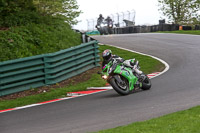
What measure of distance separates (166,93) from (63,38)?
8.73 metres

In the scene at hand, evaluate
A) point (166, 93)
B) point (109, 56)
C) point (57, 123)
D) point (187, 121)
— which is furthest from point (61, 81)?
point (187, 121)

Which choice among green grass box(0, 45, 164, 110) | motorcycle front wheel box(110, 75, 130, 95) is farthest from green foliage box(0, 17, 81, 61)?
motorcycle front wheel box(110, 75, 130, 95)

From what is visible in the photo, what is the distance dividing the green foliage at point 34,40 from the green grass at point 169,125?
8029mm

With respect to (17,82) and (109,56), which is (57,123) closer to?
(109,56)

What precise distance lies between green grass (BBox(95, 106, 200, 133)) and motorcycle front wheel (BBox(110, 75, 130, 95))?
10.3ft

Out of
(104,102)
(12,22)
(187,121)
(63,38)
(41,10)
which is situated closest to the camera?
(187,121)

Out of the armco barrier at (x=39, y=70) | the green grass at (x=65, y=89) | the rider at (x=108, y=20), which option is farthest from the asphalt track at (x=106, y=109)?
the rider at (x=108, y=20)

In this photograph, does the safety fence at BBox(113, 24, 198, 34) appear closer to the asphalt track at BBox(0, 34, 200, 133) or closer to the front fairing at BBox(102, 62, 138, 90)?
the asphalt track at BBox(0, 34, 200, 133)

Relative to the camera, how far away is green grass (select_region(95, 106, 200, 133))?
18.5 ft

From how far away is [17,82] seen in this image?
39.2 feet

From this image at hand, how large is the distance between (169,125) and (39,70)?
7231 mm

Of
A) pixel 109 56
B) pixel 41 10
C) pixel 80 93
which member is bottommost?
pixel 80 93

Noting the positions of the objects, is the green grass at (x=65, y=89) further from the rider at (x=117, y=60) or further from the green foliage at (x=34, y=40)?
the green foliage at (x=34, y=40)

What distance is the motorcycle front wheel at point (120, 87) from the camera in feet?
32.1
